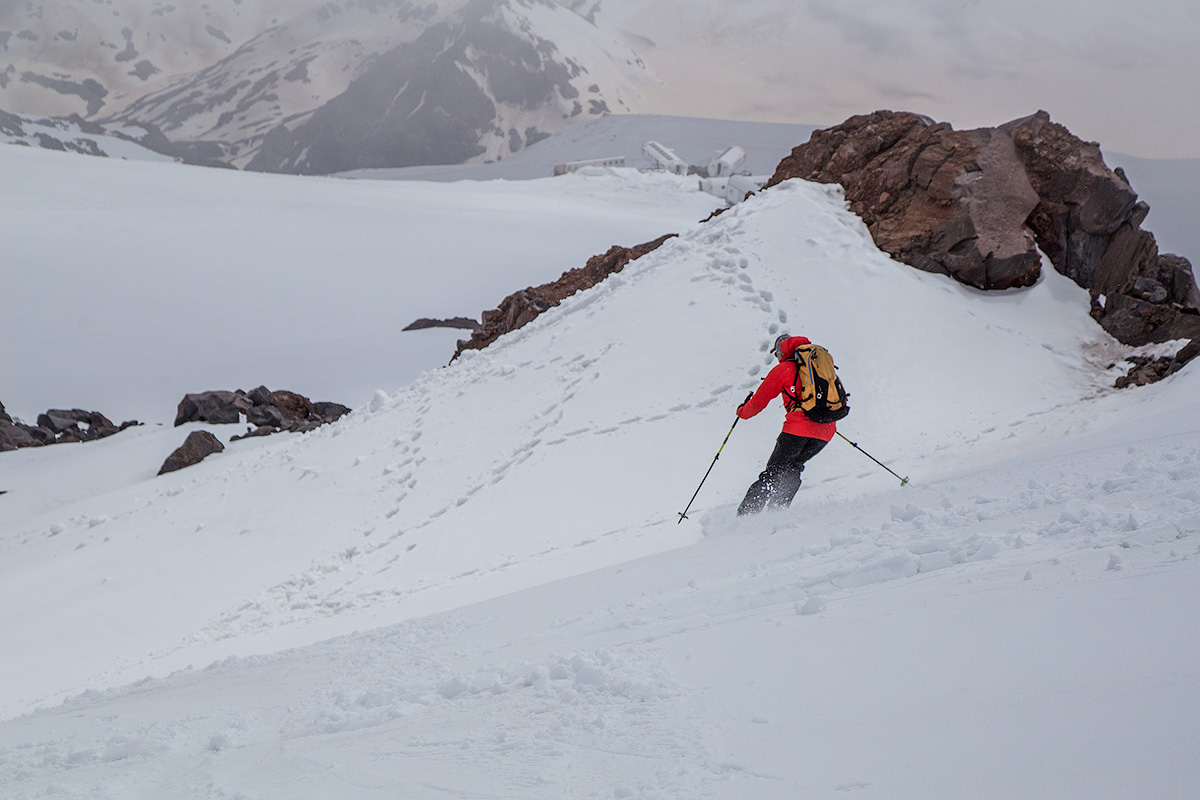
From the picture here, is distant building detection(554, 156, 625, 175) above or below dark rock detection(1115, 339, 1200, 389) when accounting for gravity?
above

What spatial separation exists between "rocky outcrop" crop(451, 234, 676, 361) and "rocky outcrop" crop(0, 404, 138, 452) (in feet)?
27.7

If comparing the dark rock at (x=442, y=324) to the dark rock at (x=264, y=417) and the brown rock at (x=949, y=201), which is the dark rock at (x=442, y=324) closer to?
the dark rock at (x=264, y=417)

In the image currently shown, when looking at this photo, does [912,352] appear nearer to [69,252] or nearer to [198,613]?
[198,613]

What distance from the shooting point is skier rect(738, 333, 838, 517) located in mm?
6707

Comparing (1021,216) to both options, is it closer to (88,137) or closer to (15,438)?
(15,438)

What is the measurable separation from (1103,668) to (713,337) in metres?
8.46

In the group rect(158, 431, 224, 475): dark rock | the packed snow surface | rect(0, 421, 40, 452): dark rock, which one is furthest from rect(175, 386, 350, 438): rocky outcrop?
rect(0, 421, 40, 452): dark rock

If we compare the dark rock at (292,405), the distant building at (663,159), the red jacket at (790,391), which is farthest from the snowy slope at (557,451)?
the distant building at (663,159)

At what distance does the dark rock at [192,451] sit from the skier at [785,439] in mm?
11153

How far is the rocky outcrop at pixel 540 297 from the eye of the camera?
50.6ft

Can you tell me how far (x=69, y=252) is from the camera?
25672 millimetres

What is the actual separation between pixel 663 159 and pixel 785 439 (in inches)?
Result: 2400

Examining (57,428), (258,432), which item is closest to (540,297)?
(258,432)

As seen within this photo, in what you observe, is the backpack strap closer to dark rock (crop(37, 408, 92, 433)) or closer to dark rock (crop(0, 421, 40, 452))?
dark rock (crop(0, 421, 40, 452))
